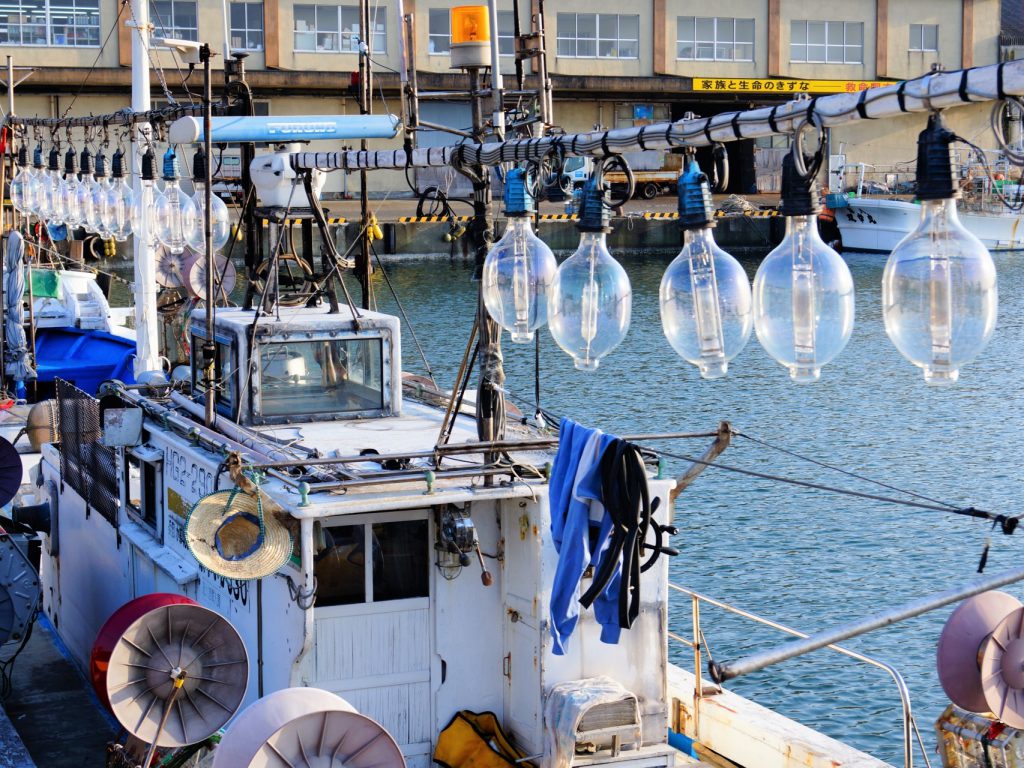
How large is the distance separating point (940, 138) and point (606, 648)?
5.84 m

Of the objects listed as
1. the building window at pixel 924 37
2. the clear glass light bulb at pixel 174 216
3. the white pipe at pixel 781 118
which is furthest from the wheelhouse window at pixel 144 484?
the building window at pixel 924 37

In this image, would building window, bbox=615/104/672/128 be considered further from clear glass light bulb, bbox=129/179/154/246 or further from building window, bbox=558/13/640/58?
clear glass light bulb, bbox=129/179/154/246

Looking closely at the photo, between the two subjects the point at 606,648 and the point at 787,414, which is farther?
the point at 787,414

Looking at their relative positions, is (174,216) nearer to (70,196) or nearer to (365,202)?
(365,202)

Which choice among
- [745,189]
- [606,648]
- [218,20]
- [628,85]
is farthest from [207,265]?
[745,189]

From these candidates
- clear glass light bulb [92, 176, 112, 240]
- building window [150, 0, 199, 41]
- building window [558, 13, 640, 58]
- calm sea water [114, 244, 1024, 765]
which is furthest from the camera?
building window [558, 13, 640, 58]

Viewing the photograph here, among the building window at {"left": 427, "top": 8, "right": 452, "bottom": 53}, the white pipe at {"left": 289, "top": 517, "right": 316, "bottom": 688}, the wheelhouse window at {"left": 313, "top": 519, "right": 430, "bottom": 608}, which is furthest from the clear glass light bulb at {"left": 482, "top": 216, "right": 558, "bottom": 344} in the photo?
the building window at {"left": 427, "top": 8, "right": 452, "bottom": 53}

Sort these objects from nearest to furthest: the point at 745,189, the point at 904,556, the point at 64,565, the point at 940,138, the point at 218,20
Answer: the point at 940,138 < the point at 64,565 < the point at 904,556 < the point at 218,20 < the point at 745,189

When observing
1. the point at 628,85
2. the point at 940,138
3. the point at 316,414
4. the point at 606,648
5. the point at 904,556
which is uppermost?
the point at 628,85

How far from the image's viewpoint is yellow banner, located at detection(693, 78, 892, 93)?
62219 millimetres

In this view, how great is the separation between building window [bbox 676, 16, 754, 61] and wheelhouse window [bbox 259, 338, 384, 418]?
52.4 metres

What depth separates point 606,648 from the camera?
10.7m

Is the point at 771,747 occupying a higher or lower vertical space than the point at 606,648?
lower

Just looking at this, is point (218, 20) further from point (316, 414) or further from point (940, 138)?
point (940, 138)
